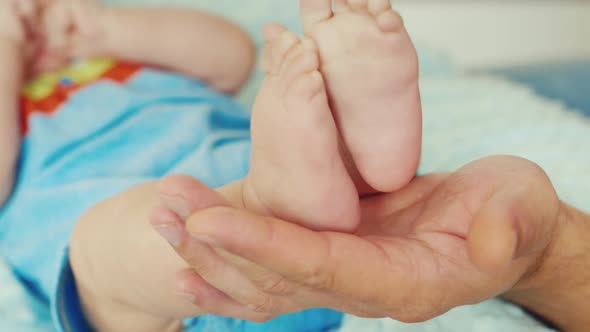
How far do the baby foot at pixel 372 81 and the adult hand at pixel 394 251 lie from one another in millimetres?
61

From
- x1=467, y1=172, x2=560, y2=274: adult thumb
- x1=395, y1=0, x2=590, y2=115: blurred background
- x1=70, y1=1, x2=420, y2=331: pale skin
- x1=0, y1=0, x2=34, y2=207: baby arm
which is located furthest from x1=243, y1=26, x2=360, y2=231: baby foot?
x1=395, y1=0, x2=590, y2=115: blurred background

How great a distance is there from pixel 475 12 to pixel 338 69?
1.33 metres

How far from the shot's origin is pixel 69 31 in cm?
98

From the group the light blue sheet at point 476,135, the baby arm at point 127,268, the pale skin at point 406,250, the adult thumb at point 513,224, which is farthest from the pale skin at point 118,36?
the adult thumb at point 513,224

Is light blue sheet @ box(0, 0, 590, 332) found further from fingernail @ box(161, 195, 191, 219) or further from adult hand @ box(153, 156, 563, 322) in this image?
fingernail @ box(161, 195, 191, 219)

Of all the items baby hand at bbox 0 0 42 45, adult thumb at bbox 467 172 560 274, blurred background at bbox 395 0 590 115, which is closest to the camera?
adult thumb at bbox 467 172 560 274

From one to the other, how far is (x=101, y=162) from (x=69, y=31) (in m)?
0.31

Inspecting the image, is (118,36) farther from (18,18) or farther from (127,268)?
(127,268)

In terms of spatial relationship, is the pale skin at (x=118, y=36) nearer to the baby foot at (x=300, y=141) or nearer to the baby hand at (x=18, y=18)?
the baby hand at (x=18, y=18)

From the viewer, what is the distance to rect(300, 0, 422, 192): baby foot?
1.43 ft

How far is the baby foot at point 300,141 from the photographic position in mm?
436

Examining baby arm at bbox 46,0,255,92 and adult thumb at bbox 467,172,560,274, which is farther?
baby arm at bbox 46,0,255,92

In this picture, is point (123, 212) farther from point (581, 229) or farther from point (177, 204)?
point (581, 229)

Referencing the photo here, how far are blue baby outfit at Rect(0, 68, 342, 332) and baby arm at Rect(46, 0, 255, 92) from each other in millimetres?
91
